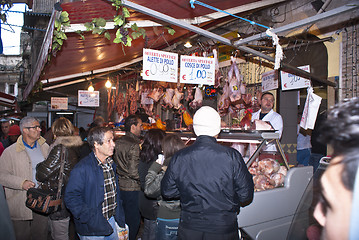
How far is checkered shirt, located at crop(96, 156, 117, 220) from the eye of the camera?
3.16 m

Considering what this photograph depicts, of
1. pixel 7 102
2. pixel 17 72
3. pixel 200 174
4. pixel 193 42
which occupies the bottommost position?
pixel 200 174

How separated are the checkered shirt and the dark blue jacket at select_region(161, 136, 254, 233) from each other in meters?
1.03

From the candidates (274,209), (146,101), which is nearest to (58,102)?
(146,101)

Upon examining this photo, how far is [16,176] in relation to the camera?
3836mm

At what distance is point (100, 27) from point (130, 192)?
2874 mm

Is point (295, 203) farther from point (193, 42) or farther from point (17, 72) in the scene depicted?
point (17, 72)

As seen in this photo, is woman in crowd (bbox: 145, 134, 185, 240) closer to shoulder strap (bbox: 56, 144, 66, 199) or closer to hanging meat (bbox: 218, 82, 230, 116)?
shoulder strap (bbox: 56, 144, 66, 199)

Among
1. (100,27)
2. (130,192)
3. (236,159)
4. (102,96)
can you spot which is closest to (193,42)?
(100,27)

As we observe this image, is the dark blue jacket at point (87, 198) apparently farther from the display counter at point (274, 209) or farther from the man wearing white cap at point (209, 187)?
the display counter at point (274, 209)

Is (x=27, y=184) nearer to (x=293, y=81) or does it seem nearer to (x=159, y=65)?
(x=159, y=65)

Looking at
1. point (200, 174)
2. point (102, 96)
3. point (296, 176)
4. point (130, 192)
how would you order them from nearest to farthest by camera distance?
point (200, 174) < point (296, 176) < point (130, 192) < point (102, 96)

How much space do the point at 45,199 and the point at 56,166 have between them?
17.8 inches

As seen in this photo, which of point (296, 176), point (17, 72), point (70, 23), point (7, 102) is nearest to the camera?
point (296, 176)

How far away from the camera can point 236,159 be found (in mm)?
2564
